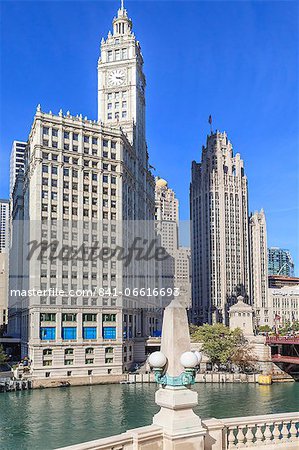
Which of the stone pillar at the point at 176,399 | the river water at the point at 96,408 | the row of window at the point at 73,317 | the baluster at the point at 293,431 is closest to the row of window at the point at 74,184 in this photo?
the row of window at the point at 73,317

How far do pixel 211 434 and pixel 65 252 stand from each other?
75908 millimetres

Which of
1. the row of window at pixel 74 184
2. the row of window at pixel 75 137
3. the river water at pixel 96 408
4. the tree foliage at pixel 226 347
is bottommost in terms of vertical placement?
the river water at pixel 96 408

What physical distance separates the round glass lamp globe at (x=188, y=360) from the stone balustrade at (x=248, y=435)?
194cm

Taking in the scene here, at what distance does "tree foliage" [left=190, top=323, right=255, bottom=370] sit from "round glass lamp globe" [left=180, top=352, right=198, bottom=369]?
78.9 m

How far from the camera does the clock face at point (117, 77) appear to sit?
117 meters

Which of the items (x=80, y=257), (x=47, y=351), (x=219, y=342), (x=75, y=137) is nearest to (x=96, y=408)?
(x=47, y=351)

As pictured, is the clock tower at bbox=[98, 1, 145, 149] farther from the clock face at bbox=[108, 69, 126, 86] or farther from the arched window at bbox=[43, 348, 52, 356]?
the arched window at bbox=[43, 348, 52, 356]

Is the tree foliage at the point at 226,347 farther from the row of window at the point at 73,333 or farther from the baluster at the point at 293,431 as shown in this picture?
the baluster at the point at 293,431

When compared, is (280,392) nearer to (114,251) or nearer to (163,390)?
(114,251)

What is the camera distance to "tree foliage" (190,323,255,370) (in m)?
91.1

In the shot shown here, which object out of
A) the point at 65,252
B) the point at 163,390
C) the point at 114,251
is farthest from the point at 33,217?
the point at 163,390

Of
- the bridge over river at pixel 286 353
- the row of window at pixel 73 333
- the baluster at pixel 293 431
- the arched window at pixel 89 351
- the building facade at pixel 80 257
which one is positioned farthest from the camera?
the bridge over river at pixel 286 353

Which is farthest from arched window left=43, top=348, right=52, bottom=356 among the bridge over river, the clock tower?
the clock tower

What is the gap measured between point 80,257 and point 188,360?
7656 centimetres
